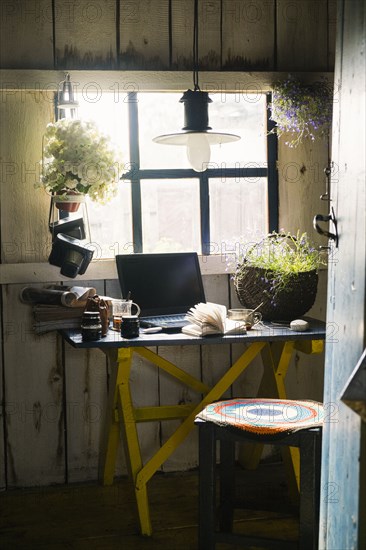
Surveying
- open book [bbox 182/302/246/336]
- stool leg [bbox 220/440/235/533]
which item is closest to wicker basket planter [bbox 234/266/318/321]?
open book [bbox 182/302/246/336]

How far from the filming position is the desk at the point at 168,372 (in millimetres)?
3512

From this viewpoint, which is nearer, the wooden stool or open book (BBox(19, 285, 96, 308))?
the wooden stool

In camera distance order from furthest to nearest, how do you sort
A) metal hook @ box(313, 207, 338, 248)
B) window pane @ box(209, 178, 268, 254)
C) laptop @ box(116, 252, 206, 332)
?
1. window pane @ box(209, 178, 268, 254)
2. laptop @ box(116, 252, 206, 332)
3. metal hook @ box(313, 207, 338, 248)

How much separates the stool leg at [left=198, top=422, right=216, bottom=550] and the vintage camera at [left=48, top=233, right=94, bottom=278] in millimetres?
1171

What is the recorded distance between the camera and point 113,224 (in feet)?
13.7

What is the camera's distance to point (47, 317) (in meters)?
3.83

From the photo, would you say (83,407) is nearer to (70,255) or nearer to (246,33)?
(70,255)

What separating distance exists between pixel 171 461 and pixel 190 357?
589 millimetres

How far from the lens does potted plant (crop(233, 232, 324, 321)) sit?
3.82m

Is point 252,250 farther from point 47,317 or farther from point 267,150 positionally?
point 47,317

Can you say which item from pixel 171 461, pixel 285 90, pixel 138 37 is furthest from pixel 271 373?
pixel 138 37

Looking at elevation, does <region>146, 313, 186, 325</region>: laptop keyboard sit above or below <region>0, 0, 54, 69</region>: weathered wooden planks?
below

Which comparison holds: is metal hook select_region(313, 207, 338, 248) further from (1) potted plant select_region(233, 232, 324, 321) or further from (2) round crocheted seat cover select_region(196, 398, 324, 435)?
(1) potted plant select_region(233, 232, 324, 321)

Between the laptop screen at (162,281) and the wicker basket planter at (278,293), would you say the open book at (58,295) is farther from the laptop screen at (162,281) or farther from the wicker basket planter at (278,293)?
the wicker basket planter at (278,293)
